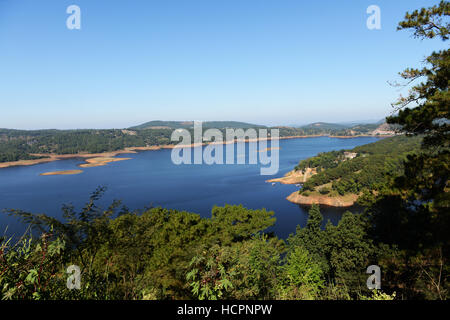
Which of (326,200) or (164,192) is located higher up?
(164,192)

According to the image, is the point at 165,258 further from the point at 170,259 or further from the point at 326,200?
the point at 326,200

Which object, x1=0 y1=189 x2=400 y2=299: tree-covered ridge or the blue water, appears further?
the blue water

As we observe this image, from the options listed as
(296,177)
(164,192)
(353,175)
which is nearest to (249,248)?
(164,192)

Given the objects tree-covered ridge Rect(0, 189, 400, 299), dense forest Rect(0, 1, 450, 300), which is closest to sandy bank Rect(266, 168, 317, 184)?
tree-covered ridge Rect(0, 189, 400, 299)

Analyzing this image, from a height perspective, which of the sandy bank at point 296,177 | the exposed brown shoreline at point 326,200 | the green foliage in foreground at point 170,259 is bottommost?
the exposed brown shoreline at point 326,200

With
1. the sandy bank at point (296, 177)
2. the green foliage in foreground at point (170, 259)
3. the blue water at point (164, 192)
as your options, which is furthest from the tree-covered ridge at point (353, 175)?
the green foliage in foreground at point (170, 259)

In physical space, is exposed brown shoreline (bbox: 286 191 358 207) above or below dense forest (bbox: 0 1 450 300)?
below

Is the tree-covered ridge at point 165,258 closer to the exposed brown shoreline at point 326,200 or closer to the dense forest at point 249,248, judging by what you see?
the dense forest at point 249,248

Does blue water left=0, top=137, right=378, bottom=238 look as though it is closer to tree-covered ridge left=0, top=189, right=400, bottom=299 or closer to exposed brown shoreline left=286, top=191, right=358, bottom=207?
exposed brown shoreline left=286, top=191, right=358, bottom=207

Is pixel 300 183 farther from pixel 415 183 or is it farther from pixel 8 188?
pixel 8 188

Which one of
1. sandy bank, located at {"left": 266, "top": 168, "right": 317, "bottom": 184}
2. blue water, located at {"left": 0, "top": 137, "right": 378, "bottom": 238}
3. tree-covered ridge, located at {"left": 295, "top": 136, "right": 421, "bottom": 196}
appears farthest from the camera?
sandy bank, located at {"left": 266, "top": 168, "right": 317, "bottom": 184}
